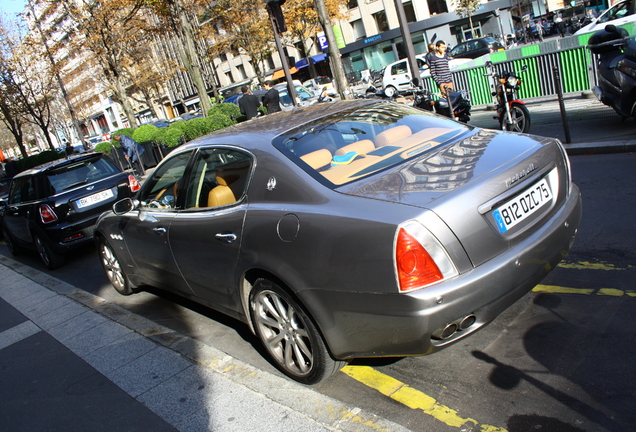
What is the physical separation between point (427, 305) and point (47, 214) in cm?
717

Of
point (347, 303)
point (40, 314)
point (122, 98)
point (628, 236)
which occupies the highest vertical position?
point (122, 98)

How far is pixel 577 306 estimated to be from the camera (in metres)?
3.51

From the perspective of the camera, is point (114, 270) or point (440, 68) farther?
point (440, 68)

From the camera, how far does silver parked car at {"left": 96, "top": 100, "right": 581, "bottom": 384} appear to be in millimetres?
2627

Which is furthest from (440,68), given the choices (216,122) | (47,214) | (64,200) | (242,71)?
(242,71)

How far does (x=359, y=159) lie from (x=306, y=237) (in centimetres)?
78

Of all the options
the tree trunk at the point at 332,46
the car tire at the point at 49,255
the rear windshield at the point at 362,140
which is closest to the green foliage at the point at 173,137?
the tree trunk at the point at 332,46

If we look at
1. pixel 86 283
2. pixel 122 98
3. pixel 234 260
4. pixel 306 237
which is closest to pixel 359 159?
pixel 306 237

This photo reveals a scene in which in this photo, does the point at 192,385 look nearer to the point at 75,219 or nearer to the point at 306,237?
the point at 306,237

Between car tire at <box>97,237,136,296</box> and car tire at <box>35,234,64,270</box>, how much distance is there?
2.46 meters

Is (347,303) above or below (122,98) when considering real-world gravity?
below

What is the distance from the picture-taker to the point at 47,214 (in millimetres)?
8094

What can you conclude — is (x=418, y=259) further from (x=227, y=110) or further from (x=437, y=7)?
(x=437, y=7)

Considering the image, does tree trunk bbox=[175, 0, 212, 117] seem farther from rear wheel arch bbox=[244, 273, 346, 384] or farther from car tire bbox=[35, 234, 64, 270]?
rear wheel arch bbox=[244, 273, 346, 384]
